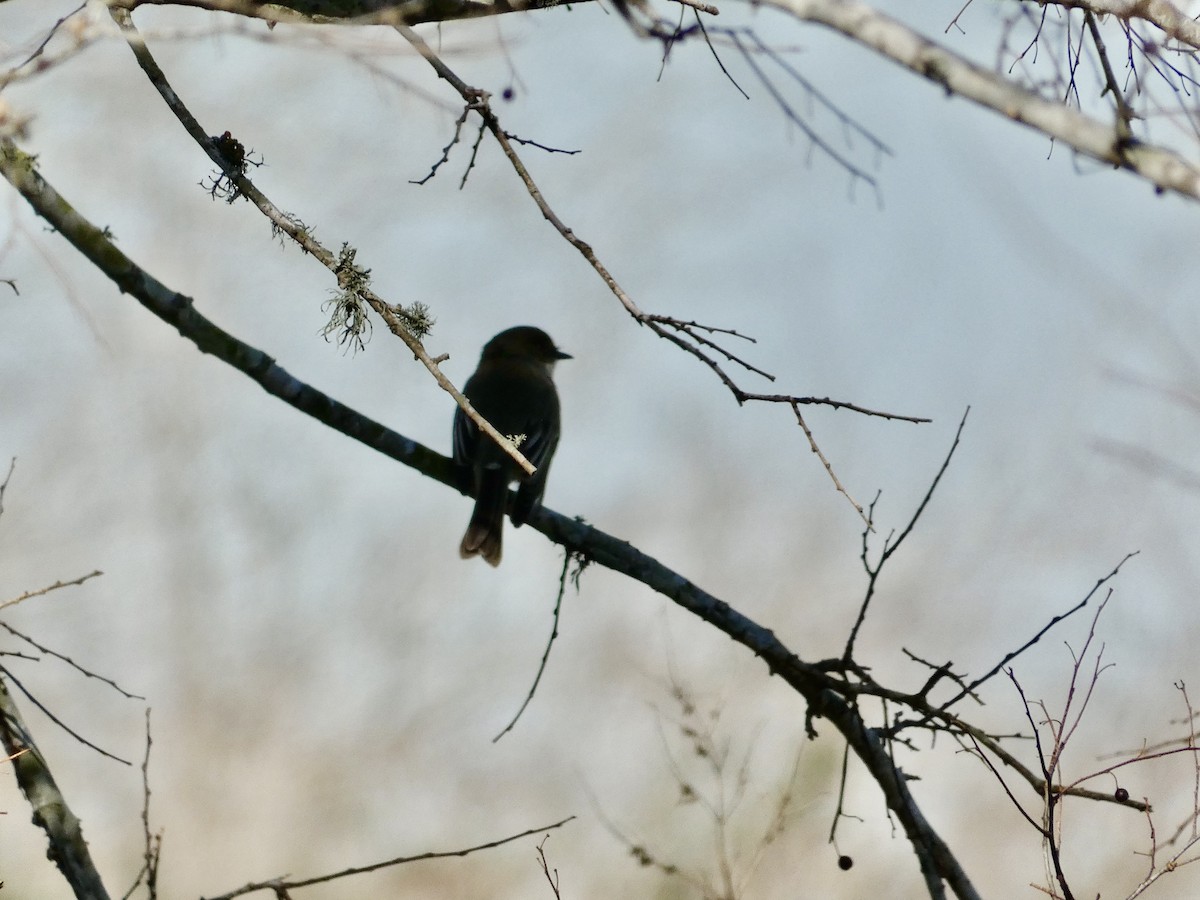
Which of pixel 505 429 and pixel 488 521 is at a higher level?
pixel 505 429

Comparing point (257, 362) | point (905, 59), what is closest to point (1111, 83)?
point (905, 59)

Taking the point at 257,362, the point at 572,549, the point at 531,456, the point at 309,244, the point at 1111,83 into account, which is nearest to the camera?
the point at 309,244

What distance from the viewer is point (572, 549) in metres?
4.23

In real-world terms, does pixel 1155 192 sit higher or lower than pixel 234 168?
lower

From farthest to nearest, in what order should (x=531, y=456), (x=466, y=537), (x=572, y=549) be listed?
(x=531, y=456) → (x=466, y=537) → (x=572, y=549)

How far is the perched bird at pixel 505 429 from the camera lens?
5273mm

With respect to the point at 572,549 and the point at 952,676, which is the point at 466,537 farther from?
the point at 952,676

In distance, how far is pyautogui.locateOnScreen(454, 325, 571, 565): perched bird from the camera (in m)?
5.27

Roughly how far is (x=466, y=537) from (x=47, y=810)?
2546 millimetres

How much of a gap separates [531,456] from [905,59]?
4042 mm

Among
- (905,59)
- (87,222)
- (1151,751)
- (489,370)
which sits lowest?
(1151,751)

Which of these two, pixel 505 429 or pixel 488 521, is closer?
pixel 488 521

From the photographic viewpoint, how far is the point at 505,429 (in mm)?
6117

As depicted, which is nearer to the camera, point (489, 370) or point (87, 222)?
point (87, 222)
